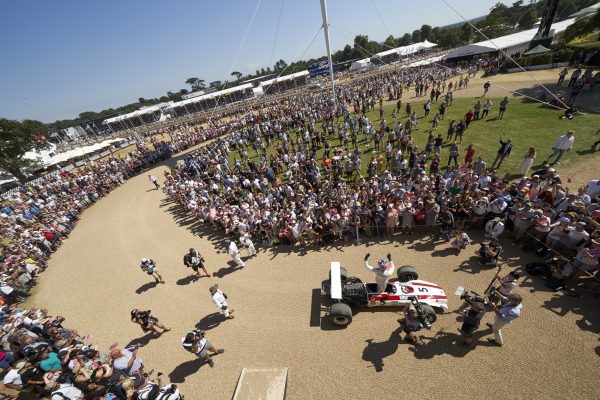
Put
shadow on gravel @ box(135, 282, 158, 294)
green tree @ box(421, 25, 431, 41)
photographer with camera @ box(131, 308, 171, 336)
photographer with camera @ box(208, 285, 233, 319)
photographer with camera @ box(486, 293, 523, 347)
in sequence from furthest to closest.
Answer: green tree @ box(421, 25, 431, 41), shadow on gravel @ box(135, 282, 158, 294), photographer with camera @ box(131, 308, 171, 336), photographer with camera @ box(208, 285, 233, 319), photographer with camera @ box(486, 293, 523, 347)

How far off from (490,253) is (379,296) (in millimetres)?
4097

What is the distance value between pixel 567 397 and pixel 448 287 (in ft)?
10.9

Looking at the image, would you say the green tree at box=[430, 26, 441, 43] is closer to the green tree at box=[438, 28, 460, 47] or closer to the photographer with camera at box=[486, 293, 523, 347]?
the green tree at box=[438, 28, 460, 47]

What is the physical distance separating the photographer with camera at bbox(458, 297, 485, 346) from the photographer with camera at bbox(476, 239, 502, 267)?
308 centimetres

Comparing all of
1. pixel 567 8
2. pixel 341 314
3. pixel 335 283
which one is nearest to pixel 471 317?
pixel 341 314

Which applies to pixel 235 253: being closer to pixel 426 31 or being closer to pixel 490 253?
pixel 490 253

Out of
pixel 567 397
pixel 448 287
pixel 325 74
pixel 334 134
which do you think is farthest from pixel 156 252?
pixel 325 74

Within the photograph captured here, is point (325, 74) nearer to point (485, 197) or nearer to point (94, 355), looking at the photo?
point (485, 197)

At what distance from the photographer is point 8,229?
18.6 metres

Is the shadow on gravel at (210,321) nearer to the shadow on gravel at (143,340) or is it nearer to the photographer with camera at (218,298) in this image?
the photographer with camera at (218,298)

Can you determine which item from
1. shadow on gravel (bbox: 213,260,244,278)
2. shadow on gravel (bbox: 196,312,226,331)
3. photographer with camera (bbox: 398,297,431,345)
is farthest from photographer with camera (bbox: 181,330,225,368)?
photographer with camera (bbox: 398,297,431,345)

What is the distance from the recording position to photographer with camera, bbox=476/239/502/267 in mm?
8445

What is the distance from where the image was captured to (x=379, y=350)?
7012 mm

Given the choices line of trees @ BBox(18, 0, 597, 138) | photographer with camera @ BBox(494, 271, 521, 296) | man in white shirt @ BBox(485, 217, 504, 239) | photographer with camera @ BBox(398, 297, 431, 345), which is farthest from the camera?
line of trees @ BBox(18, 0, 597, 138)
